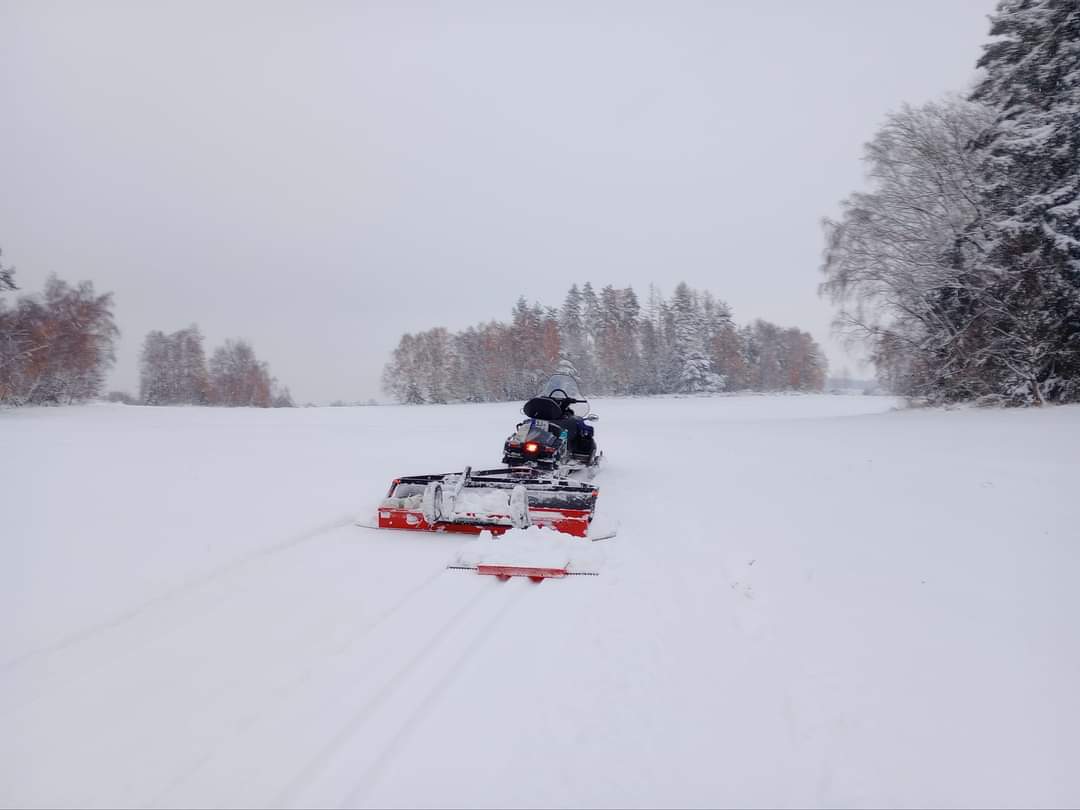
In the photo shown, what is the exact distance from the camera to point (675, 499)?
801 centimetres

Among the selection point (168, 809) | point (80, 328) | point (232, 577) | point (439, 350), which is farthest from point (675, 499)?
point (439, 350)

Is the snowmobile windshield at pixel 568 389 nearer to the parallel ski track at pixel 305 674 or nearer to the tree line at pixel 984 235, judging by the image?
the parallel ski track at pixel 305 674

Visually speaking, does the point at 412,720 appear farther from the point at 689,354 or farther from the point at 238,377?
the point at 238,377

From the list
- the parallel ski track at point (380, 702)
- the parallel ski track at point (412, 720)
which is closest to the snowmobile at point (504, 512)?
the parallel ski track at point (380, 702)

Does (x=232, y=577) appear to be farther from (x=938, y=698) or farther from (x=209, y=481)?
(x=938, y=698)

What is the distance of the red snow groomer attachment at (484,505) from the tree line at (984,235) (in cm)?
1318

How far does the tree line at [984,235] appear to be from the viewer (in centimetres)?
1245

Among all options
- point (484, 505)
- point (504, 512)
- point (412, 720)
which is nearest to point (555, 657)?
point (412, 720)

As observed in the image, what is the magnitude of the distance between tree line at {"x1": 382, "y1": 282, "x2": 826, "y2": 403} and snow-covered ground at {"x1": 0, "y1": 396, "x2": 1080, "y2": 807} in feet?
138

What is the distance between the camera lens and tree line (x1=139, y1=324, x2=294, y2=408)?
5597 cm

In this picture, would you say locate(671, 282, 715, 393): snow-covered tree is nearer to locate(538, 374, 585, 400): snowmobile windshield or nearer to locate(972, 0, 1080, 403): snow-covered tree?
locate(972, 0, 1080, 403): snow-covered tree

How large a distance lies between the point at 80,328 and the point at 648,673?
3962 cm

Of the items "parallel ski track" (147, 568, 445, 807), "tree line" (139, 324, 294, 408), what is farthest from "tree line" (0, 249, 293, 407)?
"parallel ski track" (147, 568, 445, 807)

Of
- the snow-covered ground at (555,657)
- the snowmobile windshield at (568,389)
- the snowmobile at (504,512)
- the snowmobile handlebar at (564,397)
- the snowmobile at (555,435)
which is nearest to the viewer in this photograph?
the snow-covered ground at (555,657)
